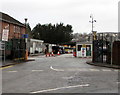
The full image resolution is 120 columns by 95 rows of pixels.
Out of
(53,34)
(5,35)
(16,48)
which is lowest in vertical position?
(16,48)

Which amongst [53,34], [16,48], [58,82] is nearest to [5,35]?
[16,48]

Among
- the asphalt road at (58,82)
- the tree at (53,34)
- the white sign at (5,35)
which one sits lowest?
the asphalt road at (58,82)

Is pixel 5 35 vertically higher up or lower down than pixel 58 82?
higher up

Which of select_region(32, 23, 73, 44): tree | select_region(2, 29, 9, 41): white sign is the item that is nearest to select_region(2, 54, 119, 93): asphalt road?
select_region(2, 29, 9, 41): white sign

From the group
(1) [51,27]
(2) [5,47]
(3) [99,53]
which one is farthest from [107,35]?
(1) [51,27]

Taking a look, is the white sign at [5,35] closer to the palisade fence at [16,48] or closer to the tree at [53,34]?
the palisade fence at [16,48]

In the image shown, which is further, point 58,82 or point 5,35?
point 5,35

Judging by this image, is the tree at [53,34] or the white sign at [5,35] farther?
the tree at [53,34]

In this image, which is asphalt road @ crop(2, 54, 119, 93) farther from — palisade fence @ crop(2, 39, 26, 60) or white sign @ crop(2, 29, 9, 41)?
palisade fence @ crop(2, 39, 26, 60)

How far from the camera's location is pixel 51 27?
97.3 metres

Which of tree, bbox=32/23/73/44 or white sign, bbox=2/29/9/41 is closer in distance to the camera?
white sign, bbox=2/29/9/41

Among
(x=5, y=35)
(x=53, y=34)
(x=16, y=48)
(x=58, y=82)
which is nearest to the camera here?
(x=58, y=82)

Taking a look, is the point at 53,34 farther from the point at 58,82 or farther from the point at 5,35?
the point at 58,82

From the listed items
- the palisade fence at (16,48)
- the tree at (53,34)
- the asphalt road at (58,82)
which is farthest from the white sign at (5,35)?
the tree at (53,34)
